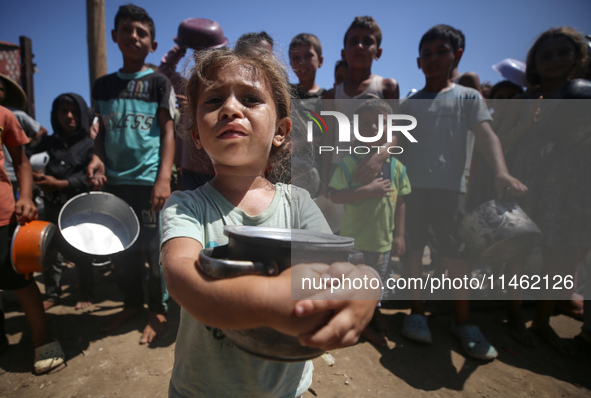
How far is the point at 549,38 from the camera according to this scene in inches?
122

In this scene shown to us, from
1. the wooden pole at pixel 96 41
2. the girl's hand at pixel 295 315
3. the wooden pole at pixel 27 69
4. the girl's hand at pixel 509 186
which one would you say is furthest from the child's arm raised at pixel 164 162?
the wooden pole at pixel 27 69

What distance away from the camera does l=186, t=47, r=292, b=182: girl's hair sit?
122 centimetres

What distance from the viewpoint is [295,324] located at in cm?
64

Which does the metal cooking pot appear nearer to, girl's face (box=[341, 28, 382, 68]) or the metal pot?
girl's face (box=[341, 28, 382, 68])

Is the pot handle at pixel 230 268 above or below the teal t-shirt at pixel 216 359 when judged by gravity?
above

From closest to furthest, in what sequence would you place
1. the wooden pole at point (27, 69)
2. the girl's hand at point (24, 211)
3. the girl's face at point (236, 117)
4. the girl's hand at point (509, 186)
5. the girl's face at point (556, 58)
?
1. the girl's face at point (236, 117)
2. the girl's hand at point (24, 211)
3. the girl's hand at point (509, 186)
4. the girl's face at point (556, 58)
5. the wooden pole at point (27, 69)

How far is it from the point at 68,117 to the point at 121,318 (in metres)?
2.26

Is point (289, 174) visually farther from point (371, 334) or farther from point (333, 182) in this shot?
point (371, 334)

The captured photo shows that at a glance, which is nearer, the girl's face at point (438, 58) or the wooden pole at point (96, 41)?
the girl's face at point (438, 58)

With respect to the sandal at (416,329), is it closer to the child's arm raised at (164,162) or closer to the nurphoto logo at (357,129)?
the nurphoto logo at (357,129)

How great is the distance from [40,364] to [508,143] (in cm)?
429

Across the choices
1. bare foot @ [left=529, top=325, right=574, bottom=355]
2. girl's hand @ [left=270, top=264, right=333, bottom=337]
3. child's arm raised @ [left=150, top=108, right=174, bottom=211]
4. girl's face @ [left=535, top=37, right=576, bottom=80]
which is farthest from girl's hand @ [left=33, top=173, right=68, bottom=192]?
girl's face @ [left=535, top=37, right=576, bottom=80]

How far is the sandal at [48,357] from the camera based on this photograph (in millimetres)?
2186

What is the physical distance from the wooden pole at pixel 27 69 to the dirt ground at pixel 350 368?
15.1 ft
